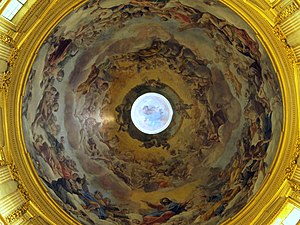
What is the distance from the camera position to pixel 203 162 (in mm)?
19750

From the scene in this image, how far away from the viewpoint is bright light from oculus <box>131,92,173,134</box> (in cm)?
2088

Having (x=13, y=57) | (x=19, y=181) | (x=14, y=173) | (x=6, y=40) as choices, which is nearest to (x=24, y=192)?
(x=19, y=181)

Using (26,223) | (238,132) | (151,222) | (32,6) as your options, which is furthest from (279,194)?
(32,6)

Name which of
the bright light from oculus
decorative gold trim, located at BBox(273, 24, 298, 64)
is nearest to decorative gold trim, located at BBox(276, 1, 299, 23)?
decorative gold trim, located at BBox(273, 24, 298, 64)

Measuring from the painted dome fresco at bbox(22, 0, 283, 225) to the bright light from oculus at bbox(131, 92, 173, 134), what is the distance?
40 millimetres

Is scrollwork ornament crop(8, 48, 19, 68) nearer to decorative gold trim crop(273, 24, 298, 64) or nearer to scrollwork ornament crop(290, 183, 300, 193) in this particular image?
decorative gold trim crop(273, 24, 298, 64)

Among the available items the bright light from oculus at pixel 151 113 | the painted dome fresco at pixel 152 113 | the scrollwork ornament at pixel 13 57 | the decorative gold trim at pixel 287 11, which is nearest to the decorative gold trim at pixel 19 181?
the painted dome fresco at pixel 152 113

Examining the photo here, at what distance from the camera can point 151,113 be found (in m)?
20.9

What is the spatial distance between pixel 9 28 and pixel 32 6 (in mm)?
927

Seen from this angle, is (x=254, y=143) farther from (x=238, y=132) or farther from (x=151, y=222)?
(x=151, y=222)

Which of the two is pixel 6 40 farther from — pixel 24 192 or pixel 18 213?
pixel 18 213

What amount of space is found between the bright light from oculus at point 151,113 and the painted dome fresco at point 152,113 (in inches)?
1.6

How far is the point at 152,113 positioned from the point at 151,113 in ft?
0.13

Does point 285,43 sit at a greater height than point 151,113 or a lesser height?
lesser
